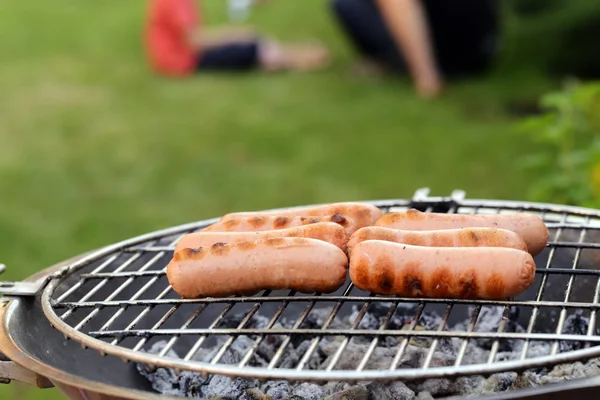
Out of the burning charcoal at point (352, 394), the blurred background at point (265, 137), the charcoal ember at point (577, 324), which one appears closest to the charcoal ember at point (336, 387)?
the burning charcoal at point (352, 394)

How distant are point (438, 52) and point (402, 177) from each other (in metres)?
2.67

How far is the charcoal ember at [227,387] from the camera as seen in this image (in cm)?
214

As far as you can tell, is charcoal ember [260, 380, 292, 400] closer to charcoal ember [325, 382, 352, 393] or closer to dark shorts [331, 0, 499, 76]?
charcoal ember [325, 382, 352, 393]

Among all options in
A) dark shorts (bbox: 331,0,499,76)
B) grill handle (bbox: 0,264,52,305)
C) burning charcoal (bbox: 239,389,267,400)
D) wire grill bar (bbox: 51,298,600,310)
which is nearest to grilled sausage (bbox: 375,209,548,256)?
wire grill bar (bbox: 51,298,600,310)

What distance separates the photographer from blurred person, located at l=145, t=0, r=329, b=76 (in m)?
8.55

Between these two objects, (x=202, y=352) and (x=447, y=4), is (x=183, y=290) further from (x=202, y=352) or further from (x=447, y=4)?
(x=447, y=4)

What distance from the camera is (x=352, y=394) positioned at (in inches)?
78.2

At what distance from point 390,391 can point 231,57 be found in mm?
7083

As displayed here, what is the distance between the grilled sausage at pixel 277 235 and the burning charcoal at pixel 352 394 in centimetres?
37

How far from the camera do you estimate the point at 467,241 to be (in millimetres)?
2021

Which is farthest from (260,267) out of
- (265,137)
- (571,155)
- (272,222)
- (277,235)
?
(265,137)

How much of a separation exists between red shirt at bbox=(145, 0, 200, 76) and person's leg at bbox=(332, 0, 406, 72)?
166 centimetres

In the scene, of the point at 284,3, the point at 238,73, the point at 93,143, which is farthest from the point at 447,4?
the point at 284,3

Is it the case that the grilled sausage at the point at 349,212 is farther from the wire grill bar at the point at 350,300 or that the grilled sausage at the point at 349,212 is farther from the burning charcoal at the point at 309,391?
the burning charcoal at the point at 309,391
